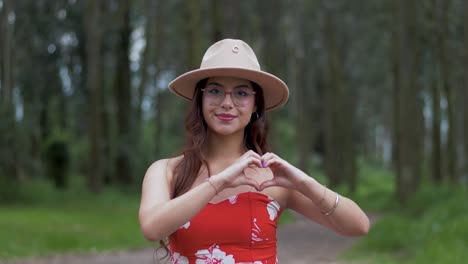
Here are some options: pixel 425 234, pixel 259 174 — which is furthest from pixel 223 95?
pixel 425 234

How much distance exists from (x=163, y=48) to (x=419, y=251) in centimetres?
2739

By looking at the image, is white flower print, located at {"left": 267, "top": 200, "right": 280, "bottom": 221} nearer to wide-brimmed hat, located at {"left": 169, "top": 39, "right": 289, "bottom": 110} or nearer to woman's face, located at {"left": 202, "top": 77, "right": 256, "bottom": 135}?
woman's face, located at {"left": 202, "top": 77, "right": 256, "bottom": 135}

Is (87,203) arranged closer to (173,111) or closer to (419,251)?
(419,251)

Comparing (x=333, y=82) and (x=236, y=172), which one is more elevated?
(x=333, y=82)

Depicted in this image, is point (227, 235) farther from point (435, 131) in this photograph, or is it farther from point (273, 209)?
point (435, 131)

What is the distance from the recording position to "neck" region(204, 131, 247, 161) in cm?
311

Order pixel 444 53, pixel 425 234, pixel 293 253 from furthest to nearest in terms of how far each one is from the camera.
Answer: pixel 444 53, pixel 293 253, pixel 425 234

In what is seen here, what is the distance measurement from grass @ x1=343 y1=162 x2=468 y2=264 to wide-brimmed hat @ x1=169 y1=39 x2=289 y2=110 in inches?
252

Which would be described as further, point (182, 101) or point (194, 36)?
point (182, 101)

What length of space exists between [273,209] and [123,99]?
2222 centimetres

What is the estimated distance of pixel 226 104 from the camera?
3014 mm

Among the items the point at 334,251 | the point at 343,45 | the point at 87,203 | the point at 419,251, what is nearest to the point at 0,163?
the point at 87,203

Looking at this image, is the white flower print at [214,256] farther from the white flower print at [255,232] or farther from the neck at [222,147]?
the neck at [222,147]

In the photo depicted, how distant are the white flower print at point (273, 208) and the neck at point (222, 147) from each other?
0.78 ft
